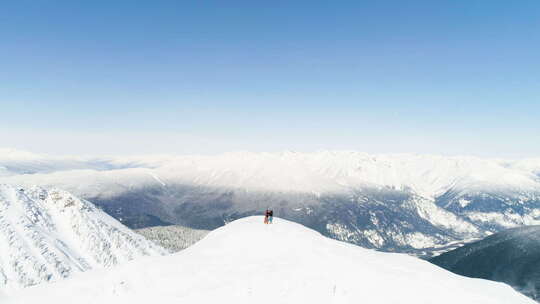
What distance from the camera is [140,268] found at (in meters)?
25.6

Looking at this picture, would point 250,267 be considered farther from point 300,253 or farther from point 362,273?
point 362,273

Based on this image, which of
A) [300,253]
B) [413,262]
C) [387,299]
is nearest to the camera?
[387,299]

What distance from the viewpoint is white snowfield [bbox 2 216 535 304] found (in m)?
21.1

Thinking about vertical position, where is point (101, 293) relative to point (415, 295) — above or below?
below

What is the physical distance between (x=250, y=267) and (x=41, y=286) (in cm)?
1472

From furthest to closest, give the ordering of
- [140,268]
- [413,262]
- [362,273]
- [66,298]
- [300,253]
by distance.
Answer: [413,262] < [300,253] < [140,268] < [362,273] < [66,298]

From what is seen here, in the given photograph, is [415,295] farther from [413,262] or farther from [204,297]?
[204,297]

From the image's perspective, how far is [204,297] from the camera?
21.4 meters

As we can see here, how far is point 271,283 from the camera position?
22.5 meters

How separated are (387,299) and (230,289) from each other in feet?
31.9

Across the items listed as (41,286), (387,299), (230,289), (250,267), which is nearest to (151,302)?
(230,289)

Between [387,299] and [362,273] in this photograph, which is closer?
[387,299]

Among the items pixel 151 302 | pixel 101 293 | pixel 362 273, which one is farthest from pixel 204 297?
pixel 362 273

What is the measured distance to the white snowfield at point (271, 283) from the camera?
→ 21.1 metres
